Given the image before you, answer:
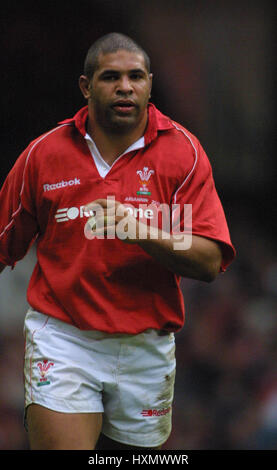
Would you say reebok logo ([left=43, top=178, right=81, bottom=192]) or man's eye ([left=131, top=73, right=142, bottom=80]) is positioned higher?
man's eye ([left=131, top=73, right=142, bottom=80])

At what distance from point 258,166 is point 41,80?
2.22m

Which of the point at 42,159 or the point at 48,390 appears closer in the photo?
the point at 48,390

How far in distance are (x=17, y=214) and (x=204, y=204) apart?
2.95 feet

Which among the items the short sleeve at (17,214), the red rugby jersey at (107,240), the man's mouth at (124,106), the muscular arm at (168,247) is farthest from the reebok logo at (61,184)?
the man's mouth at (124,106)

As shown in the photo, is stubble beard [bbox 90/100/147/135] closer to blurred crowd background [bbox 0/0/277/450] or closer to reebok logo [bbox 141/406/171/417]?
reebok logo [bbox 141/406/171/417]

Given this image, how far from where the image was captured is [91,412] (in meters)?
3.53

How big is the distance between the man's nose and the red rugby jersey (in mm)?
248

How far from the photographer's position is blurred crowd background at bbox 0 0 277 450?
265 inches

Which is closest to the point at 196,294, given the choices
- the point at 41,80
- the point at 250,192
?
the point at 250,192

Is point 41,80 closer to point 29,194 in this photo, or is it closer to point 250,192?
point 250,192

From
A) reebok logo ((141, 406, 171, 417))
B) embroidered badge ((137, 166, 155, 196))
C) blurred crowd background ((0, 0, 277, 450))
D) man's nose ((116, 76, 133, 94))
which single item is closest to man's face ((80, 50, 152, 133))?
man's nose ((116, 76, 133, 94))

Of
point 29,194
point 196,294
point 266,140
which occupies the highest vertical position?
point 29,194

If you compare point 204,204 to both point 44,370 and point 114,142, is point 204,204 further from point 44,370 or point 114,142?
point 44,370
